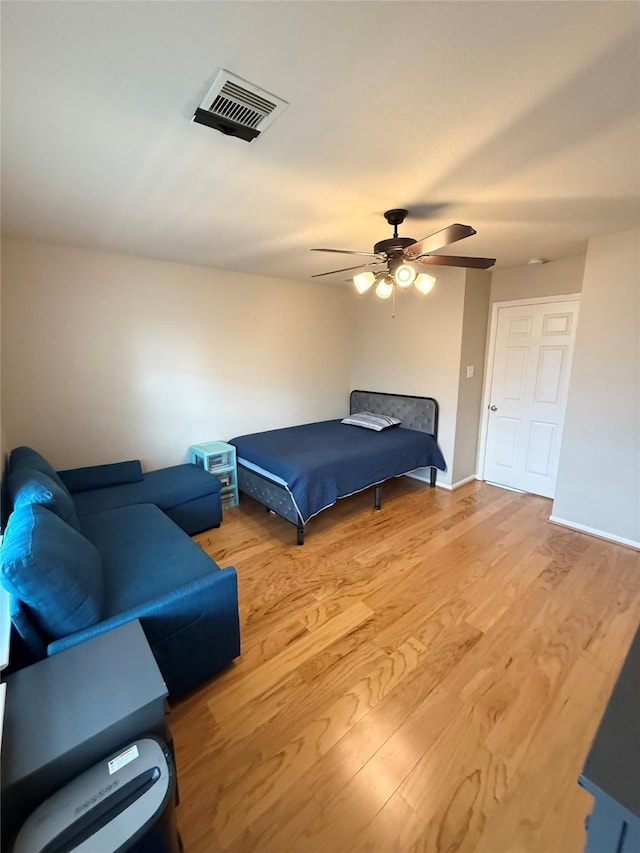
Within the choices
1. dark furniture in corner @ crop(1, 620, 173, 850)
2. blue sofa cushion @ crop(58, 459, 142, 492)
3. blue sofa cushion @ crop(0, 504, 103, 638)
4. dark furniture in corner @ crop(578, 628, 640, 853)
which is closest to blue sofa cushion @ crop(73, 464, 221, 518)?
blue sofa cushion @ crop(58, 459, 142, 492)

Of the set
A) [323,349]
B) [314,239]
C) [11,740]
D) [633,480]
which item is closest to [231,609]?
[11,740]

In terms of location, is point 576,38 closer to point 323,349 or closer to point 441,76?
point 441,76

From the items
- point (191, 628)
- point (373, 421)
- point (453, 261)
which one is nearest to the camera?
point (191, 628)

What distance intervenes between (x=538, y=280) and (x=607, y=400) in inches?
58.5

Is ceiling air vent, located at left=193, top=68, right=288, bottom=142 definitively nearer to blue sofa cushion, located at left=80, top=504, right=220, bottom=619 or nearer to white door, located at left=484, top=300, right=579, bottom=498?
blue sofa cushion, located at left=80, top=504, right=220, bottom=619

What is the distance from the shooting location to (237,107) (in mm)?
1306

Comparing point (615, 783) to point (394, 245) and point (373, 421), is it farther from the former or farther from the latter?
point (373, 421)

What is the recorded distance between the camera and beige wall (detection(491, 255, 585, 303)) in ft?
11.1

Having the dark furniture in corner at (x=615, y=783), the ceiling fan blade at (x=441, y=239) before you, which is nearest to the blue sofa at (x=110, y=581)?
the dark furniture in corner at (x=615, y=783)

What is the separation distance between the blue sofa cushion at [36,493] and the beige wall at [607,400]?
3826 millimetres

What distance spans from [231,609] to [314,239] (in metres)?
2.66

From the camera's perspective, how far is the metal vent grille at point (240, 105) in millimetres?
1229

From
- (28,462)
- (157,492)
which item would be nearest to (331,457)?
(157,492)

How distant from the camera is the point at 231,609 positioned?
5.76 feet
